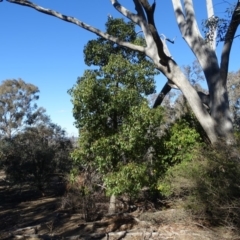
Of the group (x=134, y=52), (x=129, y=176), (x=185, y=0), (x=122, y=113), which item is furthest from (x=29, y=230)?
(x=185, y=0)

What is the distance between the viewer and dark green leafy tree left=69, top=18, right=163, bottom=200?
30.7ft

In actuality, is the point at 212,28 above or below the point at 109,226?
above

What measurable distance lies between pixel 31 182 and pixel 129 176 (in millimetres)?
10033

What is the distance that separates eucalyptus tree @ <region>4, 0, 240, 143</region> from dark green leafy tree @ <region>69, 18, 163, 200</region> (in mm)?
721

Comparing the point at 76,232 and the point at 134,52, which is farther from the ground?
the point at 134,52

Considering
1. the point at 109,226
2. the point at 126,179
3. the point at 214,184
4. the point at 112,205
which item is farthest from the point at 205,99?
the point at 109,226

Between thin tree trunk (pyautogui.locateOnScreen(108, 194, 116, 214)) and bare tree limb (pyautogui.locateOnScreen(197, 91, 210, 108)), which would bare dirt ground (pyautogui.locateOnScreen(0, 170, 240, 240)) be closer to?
thin tree trunk (pyautogui.locateOnScreen(108, 194, 116, 214))

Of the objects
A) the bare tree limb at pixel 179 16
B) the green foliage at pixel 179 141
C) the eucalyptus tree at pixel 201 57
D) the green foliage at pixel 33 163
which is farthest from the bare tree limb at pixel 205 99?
the green foliage at pixel 33 163

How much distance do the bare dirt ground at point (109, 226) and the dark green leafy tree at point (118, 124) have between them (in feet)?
3.19

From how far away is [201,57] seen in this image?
10055 mm

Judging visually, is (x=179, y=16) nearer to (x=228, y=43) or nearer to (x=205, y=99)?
(x=228, y=43)

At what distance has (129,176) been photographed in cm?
934

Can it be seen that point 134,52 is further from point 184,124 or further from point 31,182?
point 31,182

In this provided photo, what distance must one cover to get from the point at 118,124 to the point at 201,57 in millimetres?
3118
